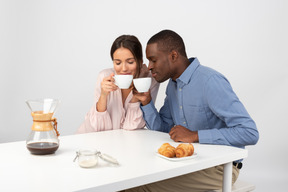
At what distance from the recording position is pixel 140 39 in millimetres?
3779

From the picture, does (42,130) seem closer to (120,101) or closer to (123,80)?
(123,80)

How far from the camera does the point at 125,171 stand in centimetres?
126

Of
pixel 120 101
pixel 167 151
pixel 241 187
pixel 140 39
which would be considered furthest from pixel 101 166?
pixel 140 39

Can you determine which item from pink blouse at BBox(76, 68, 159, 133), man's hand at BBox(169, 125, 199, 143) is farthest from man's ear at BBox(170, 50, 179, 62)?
man's hand at BBox(169, 125, 199, 143)

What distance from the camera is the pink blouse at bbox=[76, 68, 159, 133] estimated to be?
84.4 inches

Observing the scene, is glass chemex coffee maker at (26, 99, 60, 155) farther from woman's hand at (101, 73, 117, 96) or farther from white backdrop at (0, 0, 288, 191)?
white backdrop at (0, 0, 288, 191)

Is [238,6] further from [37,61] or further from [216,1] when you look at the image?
[37,61]

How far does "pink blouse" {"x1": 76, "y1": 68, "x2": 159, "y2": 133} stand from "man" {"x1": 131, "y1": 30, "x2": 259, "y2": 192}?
0.24 ft

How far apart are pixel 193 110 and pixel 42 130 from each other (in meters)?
0.91

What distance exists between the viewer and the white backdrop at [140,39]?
12.1ft
